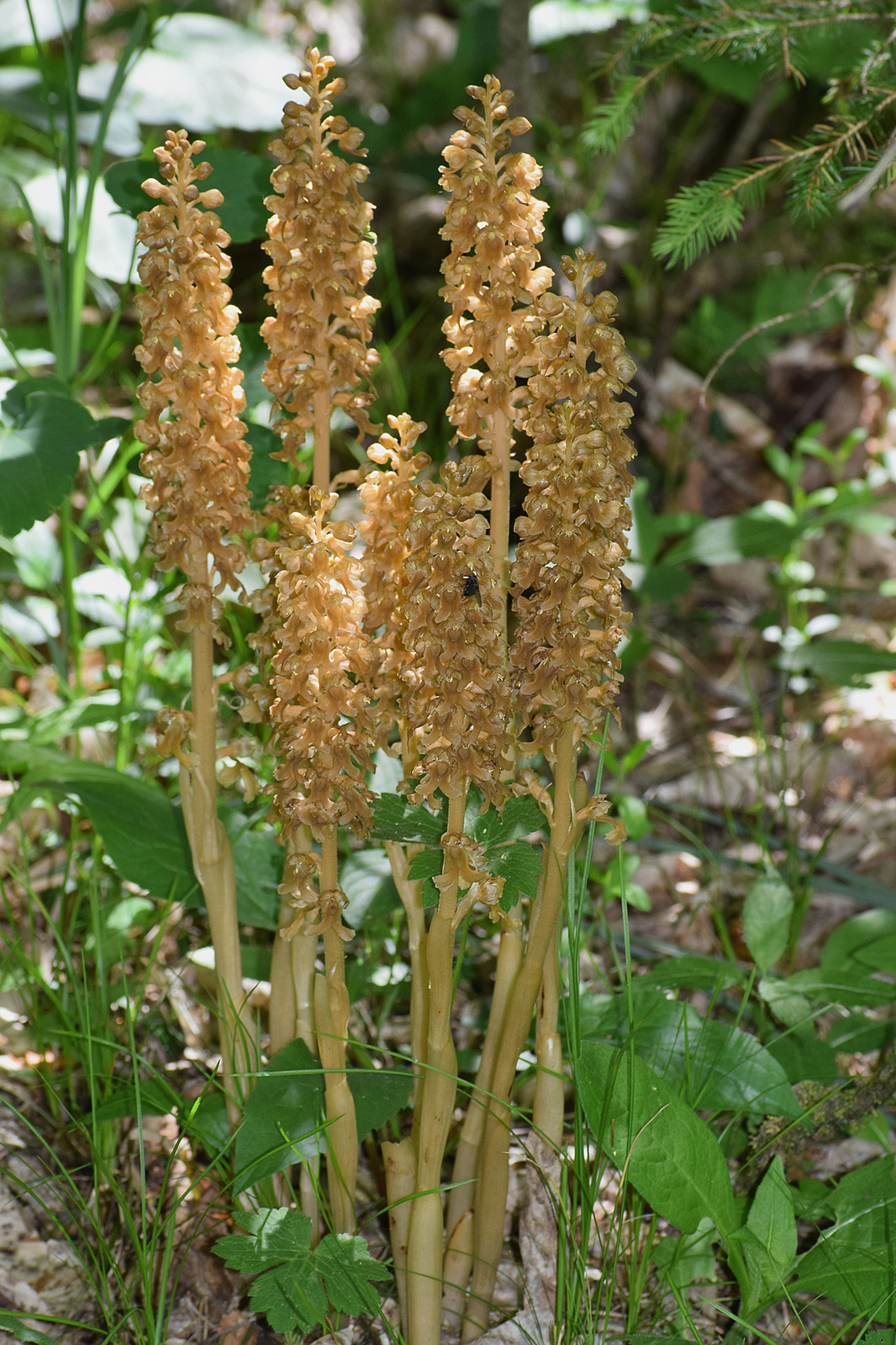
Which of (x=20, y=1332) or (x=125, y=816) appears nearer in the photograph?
(x=20, y=1332)

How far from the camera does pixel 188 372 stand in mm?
1163

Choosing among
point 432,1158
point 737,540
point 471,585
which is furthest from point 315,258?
point 737,540

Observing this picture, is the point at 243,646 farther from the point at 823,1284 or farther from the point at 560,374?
the point at 823,1284

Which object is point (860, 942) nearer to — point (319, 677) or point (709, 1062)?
point (709, 1062)

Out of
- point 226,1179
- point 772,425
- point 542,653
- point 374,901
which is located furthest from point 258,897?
point 772,425

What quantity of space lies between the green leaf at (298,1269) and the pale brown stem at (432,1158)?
6cm

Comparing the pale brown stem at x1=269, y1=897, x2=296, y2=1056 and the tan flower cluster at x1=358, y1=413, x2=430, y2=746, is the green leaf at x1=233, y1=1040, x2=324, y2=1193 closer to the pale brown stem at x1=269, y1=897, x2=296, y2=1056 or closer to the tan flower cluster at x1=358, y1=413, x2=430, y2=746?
the pale brown stem at x1=269, y1=897, x2=296, y2=1056

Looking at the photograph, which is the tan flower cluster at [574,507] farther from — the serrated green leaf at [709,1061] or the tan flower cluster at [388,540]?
the serrated green leaf at [709,1061]

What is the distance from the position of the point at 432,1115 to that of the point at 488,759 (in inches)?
17.7

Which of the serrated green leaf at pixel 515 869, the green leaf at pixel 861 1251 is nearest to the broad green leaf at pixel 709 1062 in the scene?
the green leaf at pixel 861 1251

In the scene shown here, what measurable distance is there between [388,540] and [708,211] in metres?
0.79

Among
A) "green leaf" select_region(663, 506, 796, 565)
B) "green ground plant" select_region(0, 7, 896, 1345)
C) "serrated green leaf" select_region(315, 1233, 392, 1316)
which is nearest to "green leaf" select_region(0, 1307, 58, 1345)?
"green ground plant" select_region(0, 7, 896, 1345)

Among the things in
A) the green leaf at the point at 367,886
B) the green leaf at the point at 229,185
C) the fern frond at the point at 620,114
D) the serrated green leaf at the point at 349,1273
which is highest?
the fern frond at the point at 620,114

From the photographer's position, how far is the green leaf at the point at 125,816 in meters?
1.54
